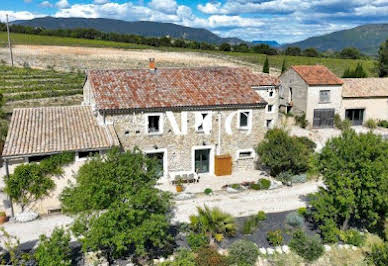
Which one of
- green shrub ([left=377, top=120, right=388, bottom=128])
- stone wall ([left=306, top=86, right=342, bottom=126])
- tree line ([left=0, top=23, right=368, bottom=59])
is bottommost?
green shrub ([left=377, top=120, right=388, bottom=128])

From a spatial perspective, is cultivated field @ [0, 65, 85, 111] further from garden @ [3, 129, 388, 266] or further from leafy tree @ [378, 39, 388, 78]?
leafy tree @ [378, 39, 388, 78]

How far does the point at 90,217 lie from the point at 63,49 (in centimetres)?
7890

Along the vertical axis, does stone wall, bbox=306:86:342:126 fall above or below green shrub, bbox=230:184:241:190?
above

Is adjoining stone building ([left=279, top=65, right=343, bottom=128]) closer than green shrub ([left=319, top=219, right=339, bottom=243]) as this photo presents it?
No

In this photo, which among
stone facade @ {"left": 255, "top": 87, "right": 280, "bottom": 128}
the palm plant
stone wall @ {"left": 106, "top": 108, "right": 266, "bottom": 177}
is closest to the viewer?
the palm plant

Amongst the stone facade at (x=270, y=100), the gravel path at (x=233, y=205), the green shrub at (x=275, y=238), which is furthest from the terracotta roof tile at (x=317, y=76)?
the green shrub at (x=275, y=238)

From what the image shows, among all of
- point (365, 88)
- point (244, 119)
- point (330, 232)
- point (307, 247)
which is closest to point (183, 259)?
point (307, 247)

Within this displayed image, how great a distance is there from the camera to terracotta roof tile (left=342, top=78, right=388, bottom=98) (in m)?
40.4

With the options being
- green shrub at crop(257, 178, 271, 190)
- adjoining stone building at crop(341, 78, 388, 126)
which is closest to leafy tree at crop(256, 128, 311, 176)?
green shrub at crop(257, 178, 271, 190)

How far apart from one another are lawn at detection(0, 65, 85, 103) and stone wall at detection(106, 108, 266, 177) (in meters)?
24.2

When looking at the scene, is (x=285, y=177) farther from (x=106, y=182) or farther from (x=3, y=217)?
(x=3, y=217)

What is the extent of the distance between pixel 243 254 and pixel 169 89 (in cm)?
1352

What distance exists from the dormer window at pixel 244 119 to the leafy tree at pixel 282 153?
1814 mm

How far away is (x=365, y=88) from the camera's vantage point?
41.3 meters
